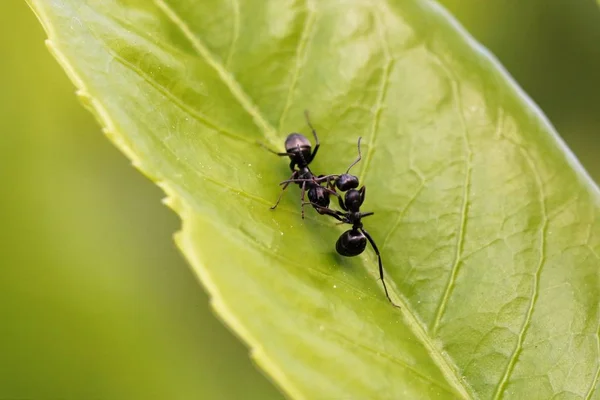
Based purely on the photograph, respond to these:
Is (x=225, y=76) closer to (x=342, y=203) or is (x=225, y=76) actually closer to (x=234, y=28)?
(x=234, y=28)

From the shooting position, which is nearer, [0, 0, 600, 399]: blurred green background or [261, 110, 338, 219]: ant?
[261, 110, 338, 219]: ant

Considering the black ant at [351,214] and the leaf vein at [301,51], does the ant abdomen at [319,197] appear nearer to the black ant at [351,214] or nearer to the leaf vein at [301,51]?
the black ant at [351,214]

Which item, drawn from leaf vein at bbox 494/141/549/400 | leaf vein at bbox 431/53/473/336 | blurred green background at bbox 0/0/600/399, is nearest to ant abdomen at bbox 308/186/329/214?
leaf vein at bbox 431/53/473/336

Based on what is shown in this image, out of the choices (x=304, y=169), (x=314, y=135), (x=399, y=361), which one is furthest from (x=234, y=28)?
(x=399, y=361)

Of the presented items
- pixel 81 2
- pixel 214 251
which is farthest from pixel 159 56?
pixel 214 251

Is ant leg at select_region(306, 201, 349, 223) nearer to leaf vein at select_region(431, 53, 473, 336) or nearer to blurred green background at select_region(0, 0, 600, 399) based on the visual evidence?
leaf vein at select_region(431, 53, 473, 336)

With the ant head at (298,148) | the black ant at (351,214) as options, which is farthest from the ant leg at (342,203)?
the ant head at (298,148)

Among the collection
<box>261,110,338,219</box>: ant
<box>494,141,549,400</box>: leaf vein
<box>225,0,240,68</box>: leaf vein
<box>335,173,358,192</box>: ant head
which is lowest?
<box>494,141,549,400</box>: leaf vein
